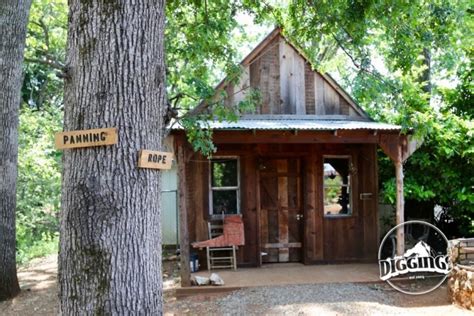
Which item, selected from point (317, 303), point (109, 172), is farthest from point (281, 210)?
point (109, 172)

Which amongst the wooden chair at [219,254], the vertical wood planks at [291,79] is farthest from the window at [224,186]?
the vertical wood planks at [291,79]

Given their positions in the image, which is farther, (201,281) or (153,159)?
(201,281)

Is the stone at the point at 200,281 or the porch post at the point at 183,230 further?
the stone at the point at 200,281

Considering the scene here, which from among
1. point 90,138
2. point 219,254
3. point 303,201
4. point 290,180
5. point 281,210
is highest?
point 90,138

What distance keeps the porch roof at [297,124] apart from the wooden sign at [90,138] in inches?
151

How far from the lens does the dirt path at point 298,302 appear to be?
6145 mm

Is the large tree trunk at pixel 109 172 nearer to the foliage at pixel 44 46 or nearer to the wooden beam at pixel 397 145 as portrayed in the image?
the foliage at pixel 44 46

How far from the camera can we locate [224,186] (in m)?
8.93

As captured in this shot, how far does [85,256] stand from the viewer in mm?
2387

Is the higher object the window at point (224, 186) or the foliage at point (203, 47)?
the foliage at point (203, 47)

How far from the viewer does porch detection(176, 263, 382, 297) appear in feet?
23.7

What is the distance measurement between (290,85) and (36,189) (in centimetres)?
847

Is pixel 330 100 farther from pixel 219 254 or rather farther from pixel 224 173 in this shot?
pixel 219 254

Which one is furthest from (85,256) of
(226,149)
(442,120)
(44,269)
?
(44,269)
